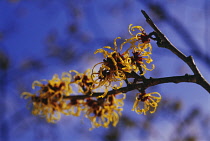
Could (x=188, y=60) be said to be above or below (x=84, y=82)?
below

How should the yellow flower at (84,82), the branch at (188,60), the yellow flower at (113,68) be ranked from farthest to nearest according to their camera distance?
the yellow flower at (84,82)
the yellow flower at (113,68)
the branch at (188,60)

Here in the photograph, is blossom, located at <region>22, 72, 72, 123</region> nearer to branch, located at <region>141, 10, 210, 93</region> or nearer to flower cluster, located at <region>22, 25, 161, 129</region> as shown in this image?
flower cluster, located at <region>22, 25, 161, 129</region>

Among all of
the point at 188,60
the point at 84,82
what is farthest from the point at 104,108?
the point at 188,60

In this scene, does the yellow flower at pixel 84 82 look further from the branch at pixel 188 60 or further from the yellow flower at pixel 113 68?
the branch at pixel 188 60

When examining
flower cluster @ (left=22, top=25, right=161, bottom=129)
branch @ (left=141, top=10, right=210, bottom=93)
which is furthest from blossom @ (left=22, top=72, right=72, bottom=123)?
branch @ (left=141, top=10, right=210, bottom=93)

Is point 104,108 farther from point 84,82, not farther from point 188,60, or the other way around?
point 188,60

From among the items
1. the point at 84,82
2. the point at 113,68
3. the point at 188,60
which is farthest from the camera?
the point at 84,82

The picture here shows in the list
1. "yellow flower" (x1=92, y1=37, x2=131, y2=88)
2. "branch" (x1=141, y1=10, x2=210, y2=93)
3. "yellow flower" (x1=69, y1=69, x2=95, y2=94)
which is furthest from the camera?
"yellow flower" (x1=69, y1=69, x2=95, y2=94)

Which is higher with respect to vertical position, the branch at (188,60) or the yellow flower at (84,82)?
the yellow flower at (84,82)

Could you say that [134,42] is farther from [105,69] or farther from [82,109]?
[82,109]

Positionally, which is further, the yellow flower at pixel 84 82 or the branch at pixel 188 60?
the yellow flower at pixel 84 82

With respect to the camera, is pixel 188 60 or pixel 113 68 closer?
pixel 188 60

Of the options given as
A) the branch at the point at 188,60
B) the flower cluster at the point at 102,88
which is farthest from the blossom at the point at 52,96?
the branch at the point at 188,60

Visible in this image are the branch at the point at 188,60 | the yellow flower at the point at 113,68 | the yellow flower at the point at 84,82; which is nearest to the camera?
the branch at the point at 188,60
